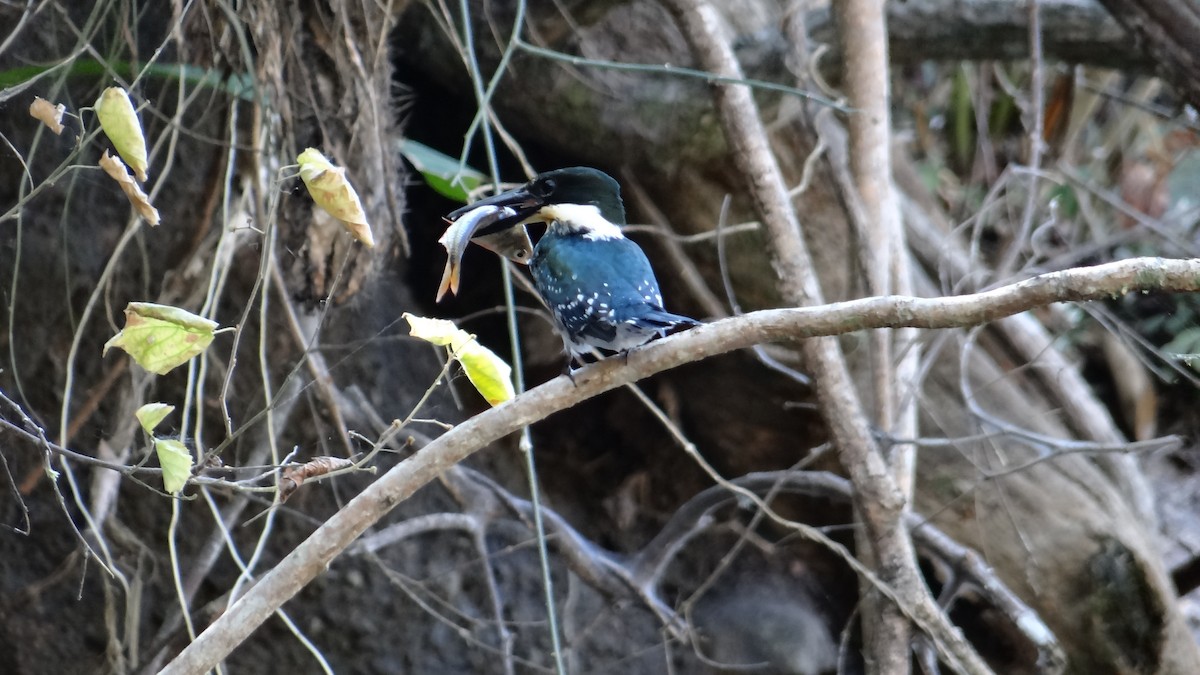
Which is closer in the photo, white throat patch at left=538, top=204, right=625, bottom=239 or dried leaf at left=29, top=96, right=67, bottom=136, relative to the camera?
dried leaf at left=29, top=96, right=67, bottom=136

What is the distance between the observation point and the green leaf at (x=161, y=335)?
127 centimetres

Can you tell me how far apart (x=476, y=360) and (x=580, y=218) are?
20.4 inches

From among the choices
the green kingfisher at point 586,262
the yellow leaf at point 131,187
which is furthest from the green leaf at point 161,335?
the green kingfisher at point 586,262

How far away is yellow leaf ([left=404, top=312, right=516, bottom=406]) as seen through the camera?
1300 millimetres

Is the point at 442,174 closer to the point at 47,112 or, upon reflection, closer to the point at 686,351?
Result: the point at 47,112

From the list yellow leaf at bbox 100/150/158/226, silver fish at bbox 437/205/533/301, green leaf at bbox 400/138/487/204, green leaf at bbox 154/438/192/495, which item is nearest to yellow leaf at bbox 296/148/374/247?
silver fish at bbox 437/205/533/301

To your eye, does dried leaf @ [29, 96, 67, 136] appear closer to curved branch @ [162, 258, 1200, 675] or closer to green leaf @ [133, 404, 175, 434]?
green leaf @ [133, 404, 175, 434]

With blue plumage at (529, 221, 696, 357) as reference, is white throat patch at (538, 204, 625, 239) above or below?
above

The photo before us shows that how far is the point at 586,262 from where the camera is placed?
1688mm

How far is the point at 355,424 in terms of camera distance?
2.49 metres

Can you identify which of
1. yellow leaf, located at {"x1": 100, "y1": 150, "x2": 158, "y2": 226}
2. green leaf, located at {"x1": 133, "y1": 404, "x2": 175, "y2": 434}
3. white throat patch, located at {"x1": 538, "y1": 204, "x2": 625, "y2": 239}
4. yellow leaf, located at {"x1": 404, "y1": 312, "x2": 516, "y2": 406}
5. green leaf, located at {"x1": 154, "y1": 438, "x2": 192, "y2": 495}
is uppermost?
yellow leaf, located at {"x1": 100, "y1": 150, "x2": 158, "y2": 226}

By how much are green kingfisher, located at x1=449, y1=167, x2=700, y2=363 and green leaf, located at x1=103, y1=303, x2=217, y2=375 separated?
457mm

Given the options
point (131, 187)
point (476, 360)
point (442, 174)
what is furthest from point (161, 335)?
point (442, 174)

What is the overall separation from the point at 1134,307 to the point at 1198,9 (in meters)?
1.71
